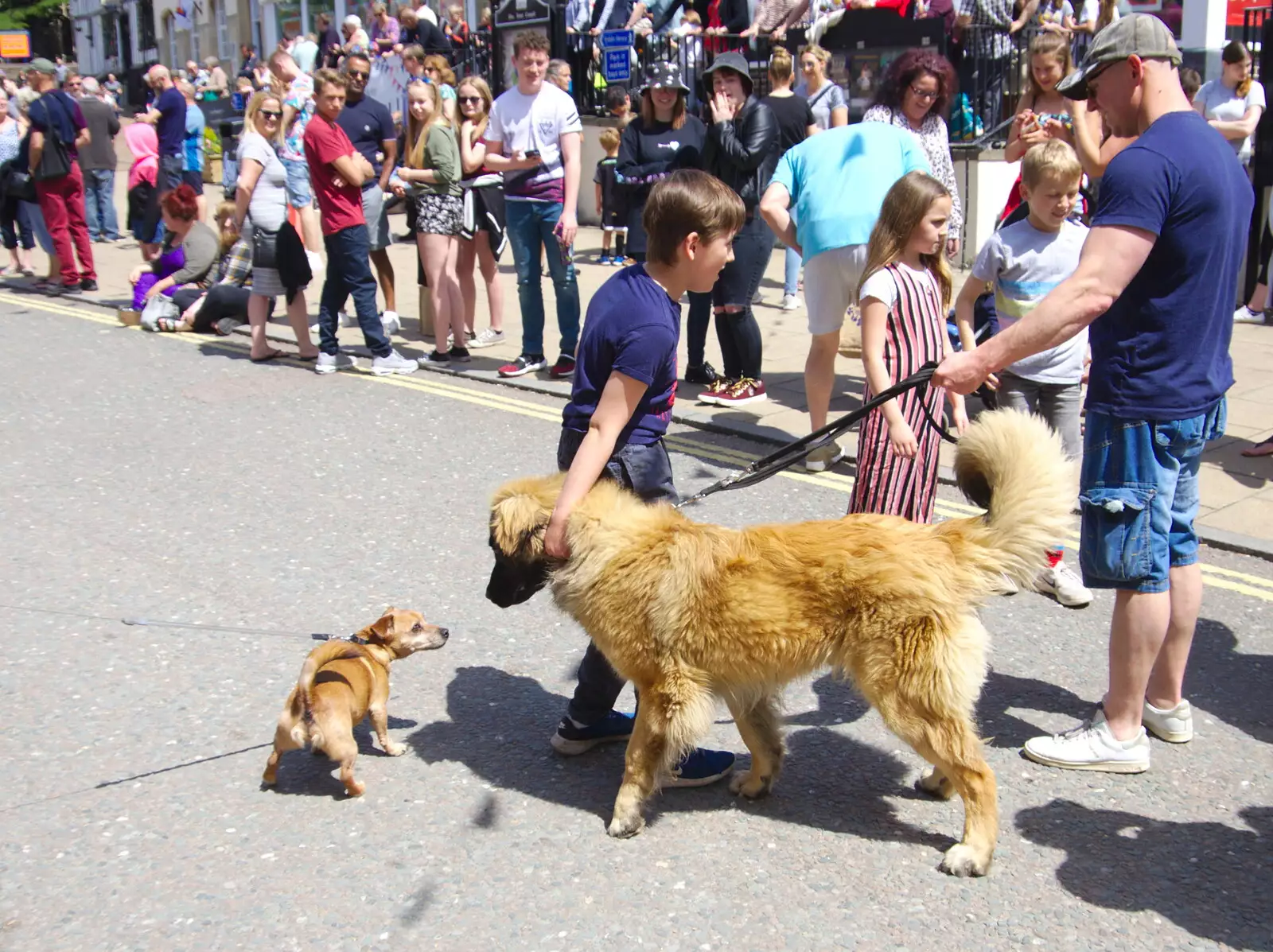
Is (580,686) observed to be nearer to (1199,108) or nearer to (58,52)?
(1199,108)

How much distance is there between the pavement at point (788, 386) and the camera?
6.34 meters

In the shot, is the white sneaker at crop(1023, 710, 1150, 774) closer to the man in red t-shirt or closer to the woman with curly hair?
the woman with curly hair

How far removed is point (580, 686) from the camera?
4023 millimetres

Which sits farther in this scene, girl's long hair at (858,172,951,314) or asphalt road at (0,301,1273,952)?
girl's long hair at (858,172,951,314)

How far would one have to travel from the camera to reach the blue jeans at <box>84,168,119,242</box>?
17547 millimetres

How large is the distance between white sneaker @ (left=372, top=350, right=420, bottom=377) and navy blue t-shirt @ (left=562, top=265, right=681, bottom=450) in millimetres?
6038

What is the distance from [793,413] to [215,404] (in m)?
4.16

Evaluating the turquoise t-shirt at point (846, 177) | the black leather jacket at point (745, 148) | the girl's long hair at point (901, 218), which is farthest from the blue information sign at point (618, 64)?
the girl's long hair at point (901, 218)

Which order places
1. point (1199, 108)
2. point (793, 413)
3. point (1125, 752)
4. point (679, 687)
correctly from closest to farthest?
point (679, 687), point (1125, 752), point (793, 413), point (1199, 108)

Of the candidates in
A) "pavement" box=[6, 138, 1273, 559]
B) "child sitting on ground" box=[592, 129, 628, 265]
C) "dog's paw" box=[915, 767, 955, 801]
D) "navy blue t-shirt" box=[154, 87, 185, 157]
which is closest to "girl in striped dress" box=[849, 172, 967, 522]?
"dog's paw" box=[915, 767, 955, 801]

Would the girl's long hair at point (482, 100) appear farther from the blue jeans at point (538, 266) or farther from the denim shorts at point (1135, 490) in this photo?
the denim shorts at point (1135, 490)

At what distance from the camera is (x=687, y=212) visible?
3.57 m

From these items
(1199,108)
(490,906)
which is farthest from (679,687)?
(1199,108)

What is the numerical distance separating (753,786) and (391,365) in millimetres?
6539
